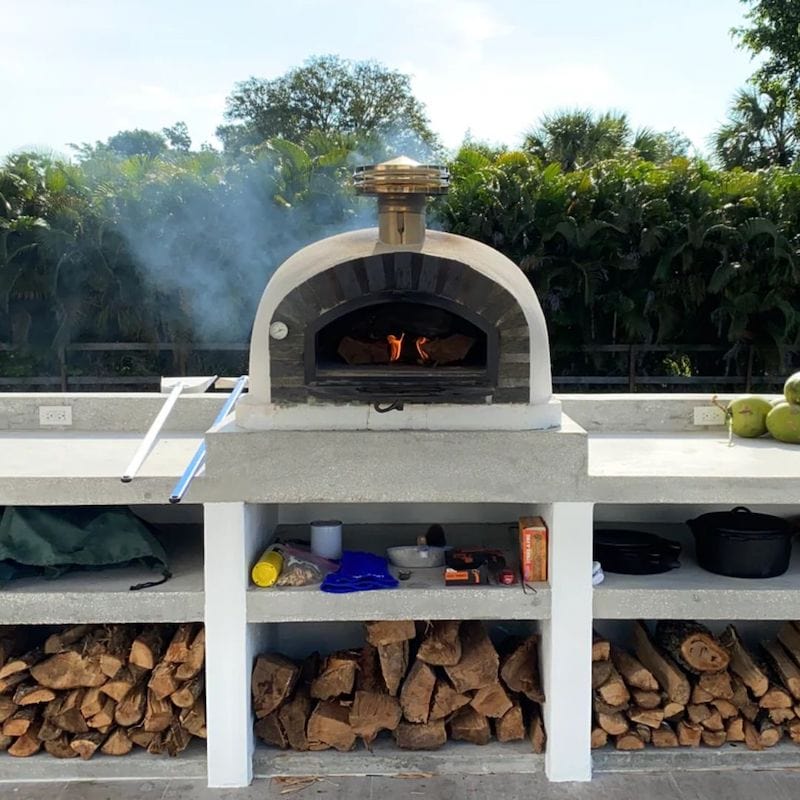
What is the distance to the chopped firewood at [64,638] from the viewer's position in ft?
11.3

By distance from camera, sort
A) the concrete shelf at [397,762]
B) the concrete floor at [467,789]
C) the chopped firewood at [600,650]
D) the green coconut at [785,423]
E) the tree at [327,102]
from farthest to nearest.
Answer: the tree at [327,102], the green coconut at [785,423], the chopped firewood at [600,650], the concrete shelf at [397,762], the concrete floor at [467,789]

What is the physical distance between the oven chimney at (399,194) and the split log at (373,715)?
71.2 inches

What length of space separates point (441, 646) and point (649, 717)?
870mm

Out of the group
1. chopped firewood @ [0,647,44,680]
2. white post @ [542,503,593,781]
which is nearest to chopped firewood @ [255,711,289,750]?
chopped firewood @ [0,647,44,680]

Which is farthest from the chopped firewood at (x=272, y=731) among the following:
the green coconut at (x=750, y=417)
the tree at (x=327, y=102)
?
the tree at (x=327, y=102)

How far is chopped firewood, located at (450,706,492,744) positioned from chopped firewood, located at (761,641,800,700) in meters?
1.22

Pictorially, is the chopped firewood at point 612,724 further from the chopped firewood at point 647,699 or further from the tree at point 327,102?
the tree at point 327,102

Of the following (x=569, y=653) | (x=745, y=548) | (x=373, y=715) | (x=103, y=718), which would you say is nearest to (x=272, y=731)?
(x=373, y=715)

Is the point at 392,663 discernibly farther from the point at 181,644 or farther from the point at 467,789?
the point at 181,644

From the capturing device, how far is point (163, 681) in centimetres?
333

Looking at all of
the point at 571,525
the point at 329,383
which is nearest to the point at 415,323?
the point at 329,383

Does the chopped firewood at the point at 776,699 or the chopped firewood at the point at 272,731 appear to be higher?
the chopped firewood at the point at 776,699

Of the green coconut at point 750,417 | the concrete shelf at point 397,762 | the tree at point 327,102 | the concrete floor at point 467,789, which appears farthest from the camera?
the tree at point 327,102

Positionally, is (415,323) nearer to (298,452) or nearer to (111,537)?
(298,452)
